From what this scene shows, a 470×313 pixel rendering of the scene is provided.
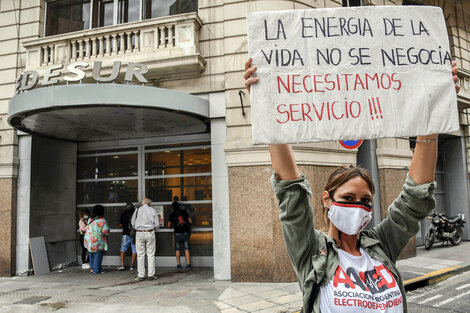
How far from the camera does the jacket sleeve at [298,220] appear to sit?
1842 millimetres

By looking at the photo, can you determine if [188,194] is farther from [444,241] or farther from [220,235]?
[444,241]

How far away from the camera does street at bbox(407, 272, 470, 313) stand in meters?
6.09

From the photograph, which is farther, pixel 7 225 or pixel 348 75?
pixel 7 225

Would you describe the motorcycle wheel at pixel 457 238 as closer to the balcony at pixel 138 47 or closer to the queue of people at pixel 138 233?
the queue of people at pixel 138 233

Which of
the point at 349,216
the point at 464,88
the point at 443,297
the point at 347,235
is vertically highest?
the point at 464,88

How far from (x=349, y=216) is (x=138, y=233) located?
25.4 feet

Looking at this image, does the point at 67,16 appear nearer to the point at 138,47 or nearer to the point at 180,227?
the point at 138,47

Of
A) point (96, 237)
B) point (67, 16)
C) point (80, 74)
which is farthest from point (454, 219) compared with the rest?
point (67, 16)

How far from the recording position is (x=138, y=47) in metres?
9.38

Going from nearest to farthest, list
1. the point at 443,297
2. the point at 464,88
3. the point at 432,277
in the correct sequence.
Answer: the point at 443,297 < the point at 432,277 < the point at 464,88

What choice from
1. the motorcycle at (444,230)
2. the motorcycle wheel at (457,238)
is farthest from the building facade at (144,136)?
the motorcycle wheel at (457,238)

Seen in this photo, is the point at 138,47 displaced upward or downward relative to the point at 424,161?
upward

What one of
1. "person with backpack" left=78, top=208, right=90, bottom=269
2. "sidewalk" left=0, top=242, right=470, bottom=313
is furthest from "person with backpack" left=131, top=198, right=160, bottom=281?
"person with backpack" left=78, top=208, right=90, bottom=269

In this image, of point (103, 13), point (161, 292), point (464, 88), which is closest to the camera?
point (161, 292)
